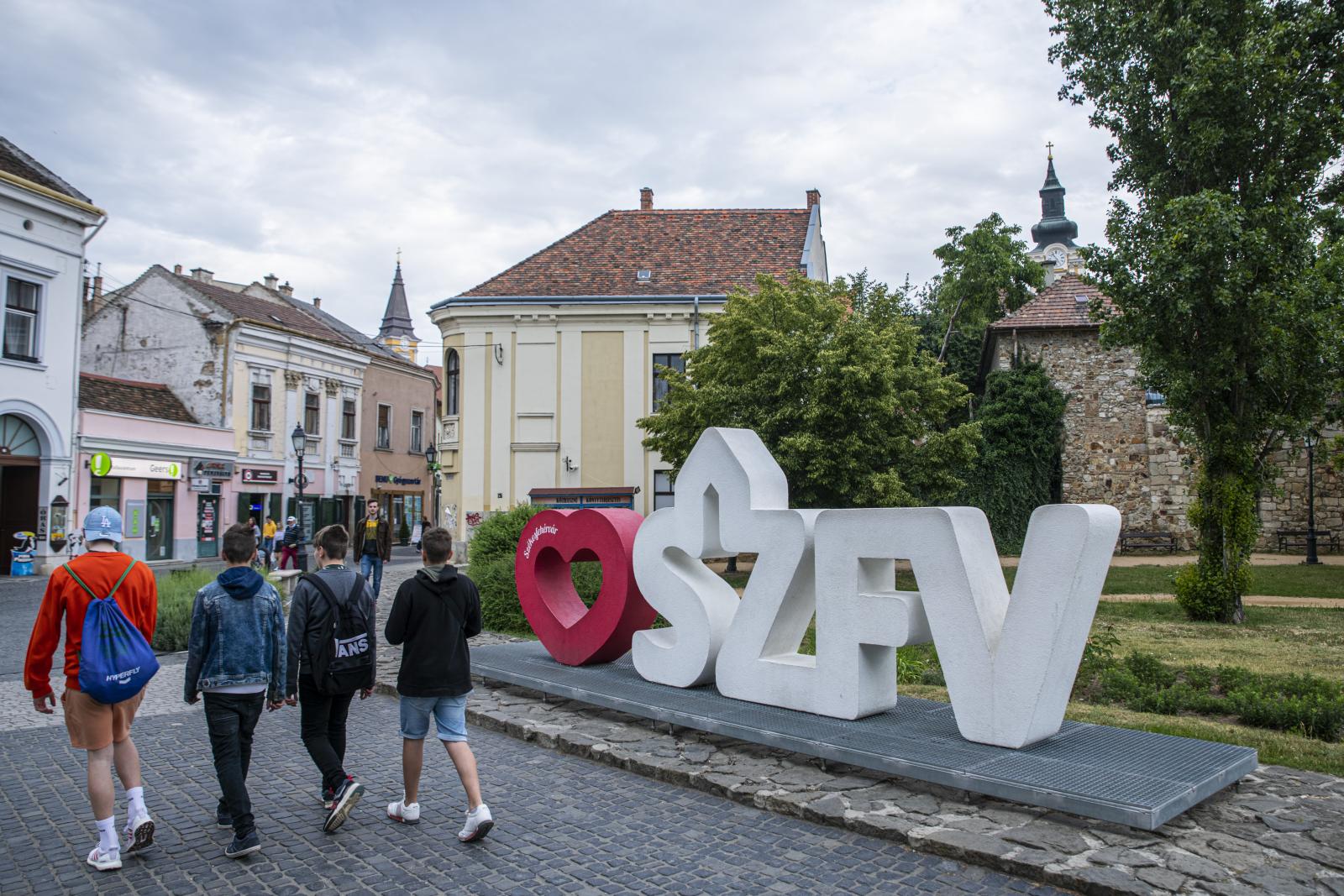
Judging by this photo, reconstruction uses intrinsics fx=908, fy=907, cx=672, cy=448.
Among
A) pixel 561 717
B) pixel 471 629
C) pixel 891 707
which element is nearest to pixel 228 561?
pixel 471 629

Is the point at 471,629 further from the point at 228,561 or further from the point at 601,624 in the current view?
the point at 601,624

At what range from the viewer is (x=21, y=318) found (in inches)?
905

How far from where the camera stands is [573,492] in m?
28.2

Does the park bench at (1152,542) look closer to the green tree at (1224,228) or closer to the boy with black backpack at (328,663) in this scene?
the green tree at (1224,228)

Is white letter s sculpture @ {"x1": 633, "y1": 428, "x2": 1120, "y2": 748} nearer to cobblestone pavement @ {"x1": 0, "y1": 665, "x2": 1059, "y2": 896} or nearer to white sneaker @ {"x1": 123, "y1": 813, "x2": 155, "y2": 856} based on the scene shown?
cobblestone pavement @ {"x1": 0, "y1": 665, "x2": 1059, "y2": 896}

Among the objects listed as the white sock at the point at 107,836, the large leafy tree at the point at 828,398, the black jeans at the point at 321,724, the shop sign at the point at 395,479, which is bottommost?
the white sock at the point at 107,836

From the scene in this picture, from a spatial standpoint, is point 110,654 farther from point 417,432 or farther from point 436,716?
point 417,432

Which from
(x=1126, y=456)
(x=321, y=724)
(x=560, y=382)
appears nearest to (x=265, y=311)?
(x=560, y=382)

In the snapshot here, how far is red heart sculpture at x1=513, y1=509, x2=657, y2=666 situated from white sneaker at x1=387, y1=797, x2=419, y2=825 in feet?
11.5

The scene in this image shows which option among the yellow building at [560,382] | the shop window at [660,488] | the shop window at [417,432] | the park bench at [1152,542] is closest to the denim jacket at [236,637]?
the yellow building at [560,382]

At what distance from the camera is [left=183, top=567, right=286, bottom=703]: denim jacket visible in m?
4.96

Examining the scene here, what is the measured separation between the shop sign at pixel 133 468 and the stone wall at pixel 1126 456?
90.5 ft

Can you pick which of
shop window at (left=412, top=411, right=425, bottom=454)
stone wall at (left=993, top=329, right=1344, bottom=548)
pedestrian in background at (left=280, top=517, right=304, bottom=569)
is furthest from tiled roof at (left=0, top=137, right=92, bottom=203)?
stone wall at (left=993, top=329, right=1344, bottom=548)

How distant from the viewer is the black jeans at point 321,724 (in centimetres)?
526
